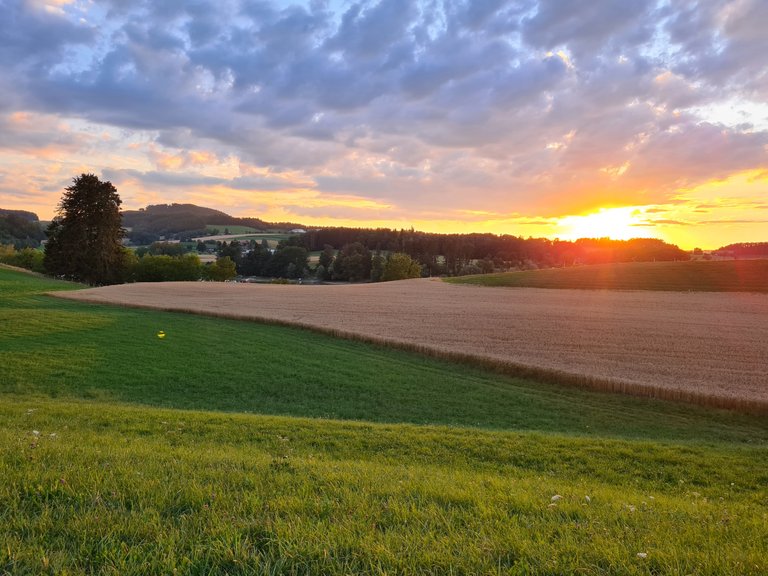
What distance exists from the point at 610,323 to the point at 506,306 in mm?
10617

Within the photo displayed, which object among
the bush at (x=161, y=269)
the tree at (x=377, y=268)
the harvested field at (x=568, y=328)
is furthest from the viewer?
the tree at (x=377, y=268)

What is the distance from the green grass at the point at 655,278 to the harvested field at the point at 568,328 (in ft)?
16.7

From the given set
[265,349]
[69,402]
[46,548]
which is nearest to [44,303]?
[265,349]

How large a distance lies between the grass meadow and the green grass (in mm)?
45022

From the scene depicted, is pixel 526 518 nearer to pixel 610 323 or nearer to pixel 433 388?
pixel 433 388

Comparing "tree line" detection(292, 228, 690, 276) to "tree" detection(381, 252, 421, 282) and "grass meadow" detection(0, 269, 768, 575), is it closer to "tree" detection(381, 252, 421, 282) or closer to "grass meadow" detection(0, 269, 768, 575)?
"tree" detection(381, 252, 421, 282)

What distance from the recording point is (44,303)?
1344 inches

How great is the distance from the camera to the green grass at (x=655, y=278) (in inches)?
2168

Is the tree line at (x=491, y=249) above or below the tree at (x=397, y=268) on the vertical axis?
above

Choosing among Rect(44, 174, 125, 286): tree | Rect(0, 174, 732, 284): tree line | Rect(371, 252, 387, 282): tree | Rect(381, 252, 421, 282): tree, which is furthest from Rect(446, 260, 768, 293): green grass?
Rect(44, 174, 125, 286): tree

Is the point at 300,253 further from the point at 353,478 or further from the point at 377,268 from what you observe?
the point at 353,478

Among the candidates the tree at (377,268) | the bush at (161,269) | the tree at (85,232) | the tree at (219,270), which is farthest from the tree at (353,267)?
the tree at (85,232)

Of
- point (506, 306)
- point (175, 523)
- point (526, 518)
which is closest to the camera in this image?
point (175, 523)

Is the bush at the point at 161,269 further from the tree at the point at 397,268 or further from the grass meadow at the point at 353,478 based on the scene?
the grass meadow at the point at 353,478
